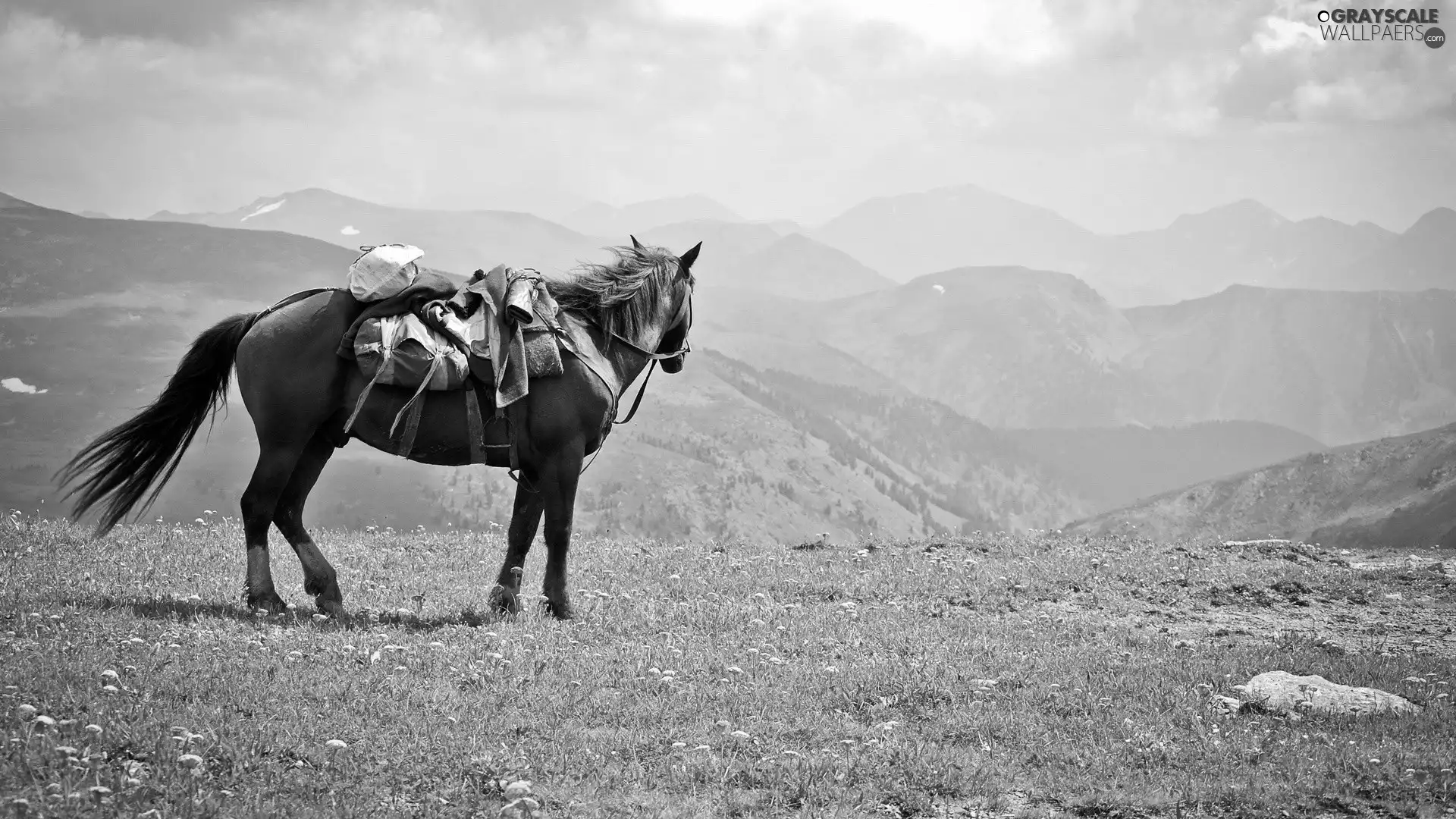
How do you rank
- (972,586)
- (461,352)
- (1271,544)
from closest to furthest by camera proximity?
1. (461,352)
2. (972,586)
3. (1271,544)

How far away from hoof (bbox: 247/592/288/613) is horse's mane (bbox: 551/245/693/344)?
432cm

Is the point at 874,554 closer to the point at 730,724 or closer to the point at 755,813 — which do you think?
the point at 730,724

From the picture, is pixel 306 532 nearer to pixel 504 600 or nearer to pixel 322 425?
pixel 322 425

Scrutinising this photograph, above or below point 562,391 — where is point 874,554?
below

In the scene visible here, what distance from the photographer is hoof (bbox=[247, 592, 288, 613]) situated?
11180 mm

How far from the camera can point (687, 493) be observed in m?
173

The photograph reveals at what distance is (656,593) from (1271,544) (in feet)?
40.9

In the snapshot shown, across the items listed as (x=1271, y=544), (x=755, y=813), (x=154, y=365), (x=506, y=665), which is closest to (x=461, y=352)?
(x=506, y=665)

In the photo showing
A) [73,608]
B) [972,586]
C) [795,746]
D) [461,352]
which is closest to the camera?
[795,746]

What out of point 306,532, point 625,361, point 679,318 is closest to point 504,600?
point 306,532

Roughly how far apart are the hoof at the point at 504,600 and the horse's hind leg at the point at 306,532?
156 cm

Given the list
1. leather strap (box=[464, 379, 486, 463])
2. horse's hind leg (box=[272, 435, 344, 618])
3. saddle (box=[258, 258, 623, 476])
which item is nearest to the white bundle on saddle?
saddle (box=[258, 258, 623, 476])

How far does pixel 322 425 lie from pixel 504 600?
→ 106 inches

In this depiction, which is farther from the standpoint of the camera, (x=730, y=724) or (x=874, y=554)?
(x=874, y=554)
